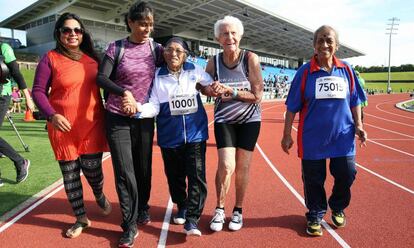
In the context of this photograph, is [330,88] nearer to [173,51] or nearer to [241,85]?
[241,85]

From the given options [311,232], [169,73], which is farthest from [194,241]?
[169,73]

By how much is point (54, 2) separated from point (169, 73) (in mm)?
30186

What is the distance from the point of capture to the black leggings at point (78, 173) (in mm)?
3137

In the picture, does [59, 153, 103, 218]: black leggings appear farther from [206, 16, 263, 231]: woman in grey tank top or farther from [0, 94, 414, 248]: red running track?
[206, 16, 263, 231]: woman in grey tank top

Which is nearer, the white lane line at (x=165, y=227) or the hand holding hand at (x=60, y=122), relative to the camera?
the hand holding hand at (x=60, y=122)

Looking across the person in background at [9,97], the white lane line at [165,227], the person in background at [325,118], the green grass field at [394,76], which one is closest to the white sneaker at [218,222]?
the white lane line at [165,227]

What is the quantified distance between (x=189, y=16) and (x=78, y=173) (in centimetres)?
3104

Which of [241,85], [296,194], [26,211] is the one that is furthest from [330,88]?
[26,211]

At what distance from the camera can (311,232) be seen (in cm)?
322

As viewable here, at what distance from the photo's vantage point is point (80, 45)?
3.22 metres

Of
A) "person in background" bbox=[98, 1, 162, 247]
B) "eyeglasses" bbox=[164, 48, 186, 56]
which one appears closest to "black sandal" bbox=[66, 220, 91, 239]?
"person in background" bbox=[98, 1, 162, 247]

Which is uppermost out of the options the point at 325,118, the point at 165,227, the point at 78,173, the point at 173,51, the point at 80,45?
the point at 80,45

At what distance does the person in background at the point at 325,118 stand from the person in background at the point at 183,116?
0.96 m

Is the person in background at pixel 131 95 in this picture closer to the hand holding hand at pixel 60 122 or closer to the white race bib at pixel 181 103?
the white race bib at pixel 181 103
